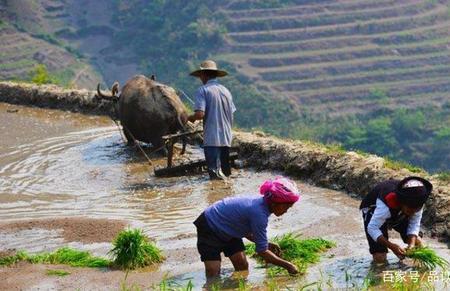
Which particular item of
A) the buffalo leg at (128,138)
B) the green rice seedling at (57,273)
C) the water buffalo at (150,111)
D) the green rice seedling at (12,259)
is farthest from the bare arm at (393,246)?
the buffalo leg at (128,138)

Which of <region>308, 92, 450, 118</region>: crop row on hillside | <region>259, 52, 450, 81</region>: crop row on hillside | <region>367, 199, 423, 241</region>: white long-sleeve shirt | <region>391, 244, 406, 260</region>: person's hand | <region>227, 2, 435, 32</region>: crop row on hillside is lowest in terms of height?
<region>308, 92, 450, 118</region>: crop row on hillside

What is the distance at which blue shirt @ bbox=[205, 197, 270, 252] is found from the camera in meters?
6.34

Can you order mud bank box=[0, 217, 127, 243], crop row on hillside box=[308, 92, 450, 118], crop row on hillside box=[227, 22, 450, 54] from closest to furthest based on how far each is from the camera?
mud bank box=[0, 217, 127, 243]
crop row on hillside box=[308, 92, 450, 118]
crop row on hillside box=[227, 22, 450, 54]

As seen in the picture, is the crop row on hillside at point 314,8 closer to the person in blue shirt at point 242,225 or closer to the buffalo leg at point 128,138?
the buffalo leg at point 128,138

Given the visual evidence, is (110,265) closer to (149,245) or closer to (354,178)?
(149,245)

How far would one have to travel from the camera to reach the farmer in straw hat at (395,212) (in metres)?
6.45

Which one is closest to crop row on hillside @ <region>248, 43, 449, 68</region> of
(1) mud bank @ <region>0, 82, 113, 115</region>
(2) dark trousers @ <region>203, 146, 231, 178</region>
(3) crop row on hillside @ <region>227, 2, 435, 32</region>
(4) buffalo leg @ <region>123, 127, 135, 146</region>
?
(3) crop row on hillside @ <region>227, 2, 435, 32</region>

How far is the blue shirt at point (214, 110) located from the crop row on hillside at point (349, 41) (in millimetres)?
69491

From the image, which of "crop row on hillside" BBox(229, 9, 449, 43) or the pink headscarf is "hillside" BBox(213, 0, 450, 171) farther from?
the pink headscarf

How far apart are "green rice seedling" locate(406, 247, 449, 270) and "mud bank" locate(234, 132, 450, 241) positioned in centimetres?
126

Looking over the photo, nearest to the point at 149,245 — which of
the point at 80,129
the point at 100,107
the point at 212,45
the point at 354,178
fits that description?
the point at 354,178

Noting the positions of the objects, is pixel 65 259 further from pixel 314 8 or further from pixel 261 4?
pixel 261 4

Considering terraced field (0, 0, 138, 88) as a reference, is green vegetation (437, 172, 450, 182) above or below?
above

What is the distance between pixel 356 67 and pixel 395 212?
7400cm
